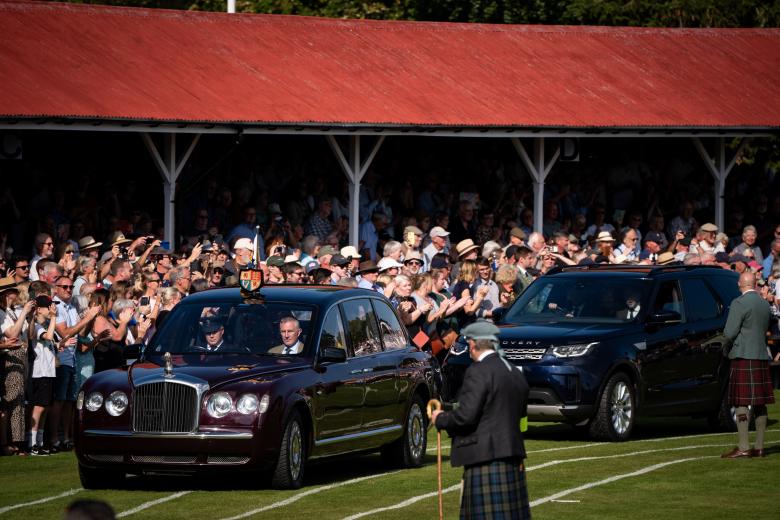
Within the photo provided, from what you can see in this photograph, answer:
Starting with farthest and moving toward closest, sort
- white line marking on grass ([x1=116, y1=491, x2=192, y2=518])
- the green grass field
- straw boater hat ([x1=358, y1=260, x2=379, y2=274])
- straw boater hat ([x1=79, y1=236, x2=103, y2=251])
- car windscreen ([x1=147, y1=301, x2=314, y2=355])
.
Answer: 1. straw boater hat ([x1=358, y1=260, x2=379, y2=274])
2. straw boater hat ([x1=79, y1=236, x2=103, y2=251])
3. car windscreen ([x1=147, y1=301, x2=314, y2=355])
4. the green grass field
5. white line marking on grass ([x1=116, y1=491, x2=192, y2=518])

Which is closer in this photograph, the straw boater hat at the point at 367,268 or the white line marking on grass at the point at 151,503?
the white line marking on grass at the point at 151,503

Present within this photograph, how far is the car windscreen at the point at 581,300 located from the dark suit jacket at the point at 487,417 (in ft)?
29.5

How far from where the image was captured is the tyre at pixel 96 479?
1526cm

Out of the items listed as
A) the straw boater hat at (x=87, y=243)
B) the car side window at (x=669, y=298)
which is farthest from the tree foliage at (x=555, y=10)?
the car side window at (x=669, y=298)

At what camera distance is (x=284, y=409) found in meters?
14.9

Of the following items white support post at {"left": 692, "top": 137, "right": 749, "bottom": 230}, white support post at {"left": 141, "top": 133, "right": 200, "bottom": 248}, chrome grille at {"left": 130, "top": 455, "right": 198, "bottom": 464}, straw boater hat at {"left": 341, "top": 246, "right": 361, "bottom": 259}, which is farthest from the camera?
white support post at {"left": 692, "top": 137, "right": 749, "bottom": 230}

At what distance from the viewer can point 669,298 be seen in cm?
2075

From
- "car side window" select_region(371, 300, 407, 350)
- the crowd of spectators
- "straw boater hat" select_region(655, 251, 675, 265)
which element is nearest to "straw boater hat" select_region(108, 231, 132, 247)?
the crowd of spectators

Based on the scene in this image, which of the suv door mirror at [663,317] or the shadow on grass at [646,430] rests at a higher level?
the suv door mirror at [663,317]

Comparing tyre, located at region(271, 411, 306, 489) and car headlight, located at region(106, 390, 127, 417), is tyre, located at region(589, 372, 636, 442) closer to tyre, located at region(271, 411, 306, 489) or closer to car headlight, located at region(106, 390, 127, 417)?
tyre, located at region(271, 411, 306, 489)

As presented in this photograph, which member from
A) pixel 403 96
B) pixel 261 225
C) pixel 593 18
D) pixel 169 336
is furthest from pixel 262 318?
pixel 593 18

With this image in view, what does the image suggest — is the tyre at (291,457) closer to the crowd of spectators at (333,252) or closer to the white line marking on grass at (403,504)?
the white line marking on grass at (403,504)

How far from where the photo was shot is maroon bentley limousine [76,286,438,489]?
14.8 meters

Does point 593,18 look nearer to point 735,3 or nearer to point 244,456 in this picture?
point 735,3
